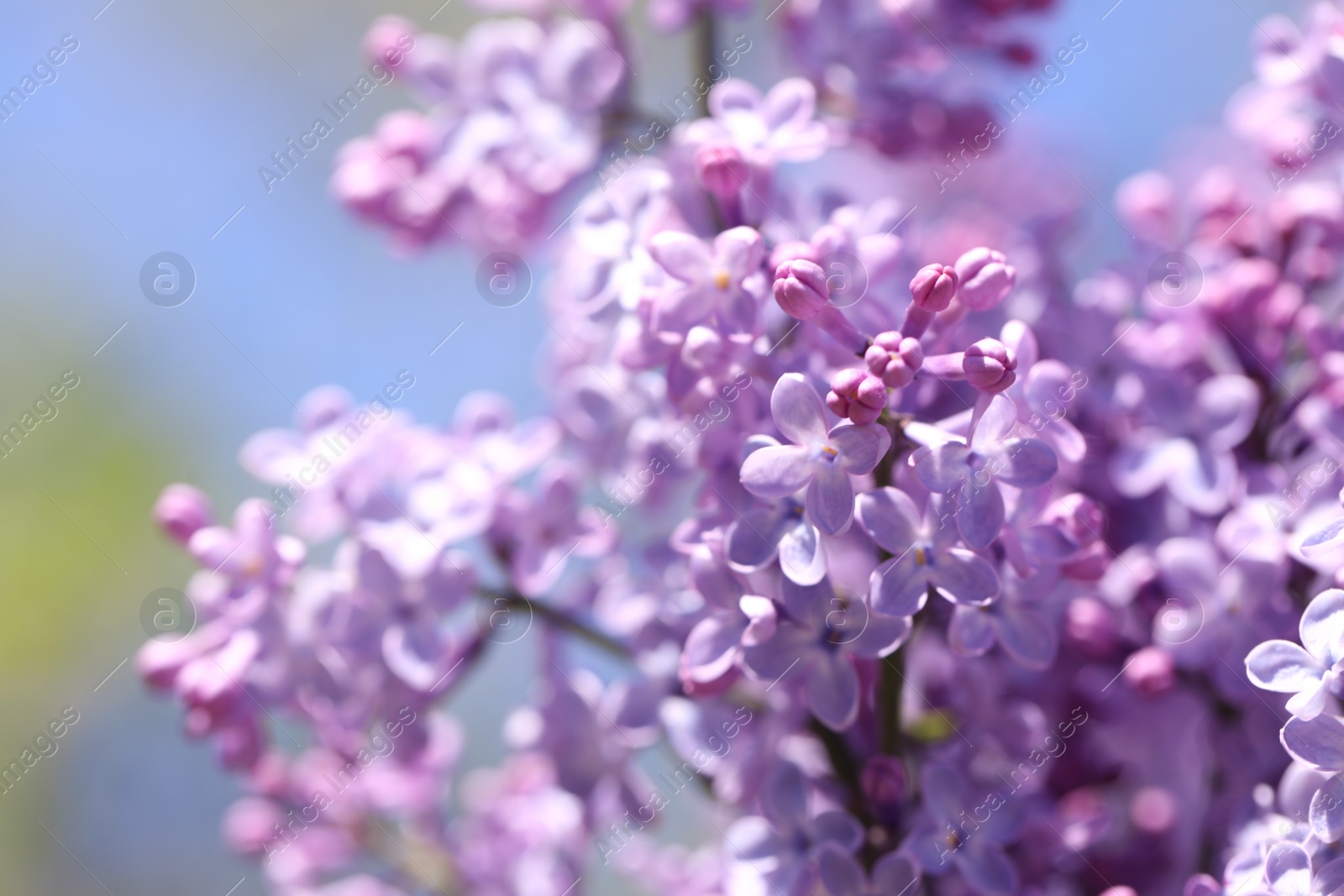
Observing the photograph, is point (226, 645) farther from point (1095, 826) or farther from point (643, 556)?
point (1095, 826)

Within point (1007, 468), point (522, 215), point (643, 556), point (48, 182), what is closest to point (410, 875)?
point (643, 556)

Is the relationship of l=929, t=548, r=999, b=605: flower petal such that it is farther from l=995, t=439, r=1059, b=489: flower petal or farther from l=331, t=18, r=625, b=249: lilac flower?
l=331, t=18, r=625, b=249: lilac flower

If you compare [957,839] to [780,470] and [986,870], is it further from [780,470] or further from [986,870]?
[780,470]

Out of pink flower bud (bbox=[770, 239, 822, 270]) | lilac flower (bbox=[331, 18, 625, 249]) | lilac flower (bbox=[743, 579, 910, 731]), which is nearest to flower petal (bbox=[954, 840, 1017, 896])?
lilac flower (bbox=[743, 579, 910, 731])

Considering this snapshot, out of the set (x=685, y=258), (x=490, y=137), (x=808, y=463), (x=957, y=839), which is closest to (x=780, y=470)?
(x=808, y=463)

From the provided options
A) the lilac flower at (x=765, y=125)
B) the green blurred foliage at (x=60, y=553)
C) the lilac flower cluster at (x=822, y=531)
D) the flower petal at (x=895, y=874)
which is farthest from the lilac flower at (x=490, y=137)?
the green blurred foliage at (x=60, y=553)

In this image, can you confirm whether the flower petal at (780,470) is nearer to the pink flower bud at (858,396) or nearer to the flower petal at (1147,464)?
the pink flower bud at (858,396)
